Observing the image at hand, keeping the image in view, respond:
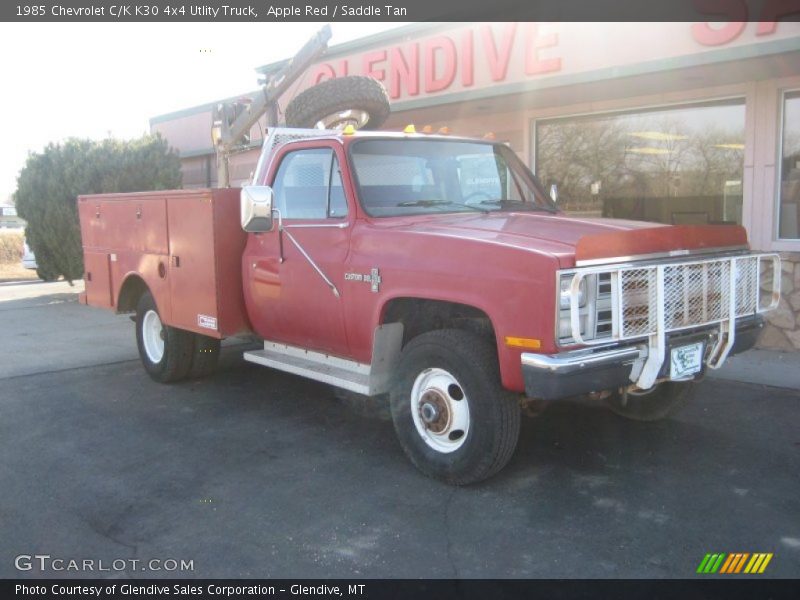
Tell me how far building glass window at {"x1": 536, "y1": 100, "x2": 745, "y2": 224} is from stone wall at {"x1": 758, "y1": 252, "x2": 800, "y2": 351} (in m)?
1.03

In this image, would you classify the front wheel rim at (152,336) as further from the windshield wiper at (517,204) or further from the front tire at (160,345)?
the windshield wiper at (517,204)

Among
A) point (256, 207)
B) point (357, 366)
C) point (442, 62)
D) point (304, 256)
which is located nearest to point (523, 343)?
point (357, 366)

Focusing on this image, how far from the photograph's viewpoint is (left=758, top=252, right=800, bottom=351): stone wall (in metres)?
7.68

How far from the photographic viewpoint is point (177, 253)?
249 inches

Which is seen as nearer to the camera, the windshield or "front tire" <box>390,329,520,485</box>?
"front tire" <box>390,329,520,485</box>

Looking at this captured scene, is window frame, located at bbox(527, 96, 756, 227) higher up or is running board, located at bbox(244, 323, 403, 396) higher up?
window frame, located at bbox(527, 96, 756, 227)

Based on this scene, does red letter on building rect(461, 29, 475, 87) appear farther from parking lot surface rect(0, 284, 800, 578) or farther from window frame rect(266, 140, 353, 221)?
parking lot surface rect(0, 284, 800, 578)

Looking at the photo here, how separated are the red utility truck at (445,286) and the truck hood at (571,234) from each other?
0.01 m

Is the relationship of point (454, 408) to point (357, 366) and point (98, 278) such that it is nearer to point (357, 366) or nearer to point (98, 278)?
point (357, 366)

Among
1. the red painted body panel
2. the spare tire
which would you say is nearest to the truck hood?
the red painted body panel

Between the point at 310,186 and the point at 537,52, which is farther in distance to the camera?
the point at 537,52

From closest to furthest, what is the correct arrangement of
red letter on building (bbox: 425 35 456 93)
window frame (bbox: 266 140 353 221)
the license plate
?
the license plate
window frame (bbox: 266 140 353 221)
red letter on building (bbox: 425 35 456 93)

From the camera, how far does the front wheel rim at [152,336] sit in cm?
716

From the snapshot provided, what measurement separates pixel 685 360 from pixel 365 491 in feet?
6.44
